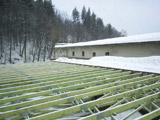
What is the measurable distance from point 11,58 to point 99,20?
48867 millimetres

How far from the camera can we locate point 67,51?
22.4m

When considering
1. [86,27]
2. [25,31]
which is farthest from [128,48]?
[86,27]

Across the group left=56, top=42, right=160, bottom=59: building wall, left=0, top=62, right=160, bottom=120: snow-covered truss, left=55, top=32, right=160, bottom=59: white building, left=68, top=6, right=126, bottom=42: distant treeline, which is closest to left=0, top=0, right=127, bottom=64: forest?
left=68, top=6, right=126, bottom=42: distant treeline

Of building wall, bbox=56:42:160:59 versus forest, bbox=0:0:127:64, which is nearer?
building wall, bbox=56:42:160:59

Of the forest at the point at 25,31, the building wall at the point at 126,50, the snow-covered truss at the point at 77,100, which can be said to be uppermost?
the forest at the point at 25,31

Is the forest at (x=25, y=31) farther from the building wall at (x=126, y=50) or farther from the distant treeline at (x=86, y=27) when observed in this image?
the building wall at (x=126, y=50)

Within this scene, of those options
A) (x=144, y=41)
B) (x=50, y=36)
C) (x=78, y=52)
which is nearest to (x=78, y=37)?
(x=50, y=36)

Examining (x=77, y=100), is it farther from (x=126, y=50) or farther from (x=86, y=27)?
(x=86, y=27)

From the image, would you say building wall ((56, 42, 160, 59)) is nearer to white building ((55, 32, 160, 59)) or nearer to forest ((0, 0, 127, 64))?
white building ((55, 32, 160, 59))

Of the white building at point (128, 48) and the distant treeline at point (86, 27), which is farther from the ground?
the distant treeline at point (86, 27)

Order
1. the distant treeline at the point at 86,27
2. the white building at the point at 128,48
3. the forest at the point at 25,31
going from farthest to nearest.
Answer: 1. the distant treeline at the point at 86,27
2. the forest at the point at 25,31
3. the white building at the point at 128,48

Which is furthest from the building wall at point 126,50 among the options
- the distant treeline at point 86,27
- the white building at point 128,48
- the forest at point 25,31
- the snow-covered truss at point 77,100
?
the distant treeline at point 86,27

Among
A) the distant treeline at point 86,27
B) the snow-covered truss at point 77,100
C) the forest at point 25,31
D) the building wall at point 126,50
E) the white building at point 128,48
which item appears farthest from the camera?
the distant treeline at point 86,27

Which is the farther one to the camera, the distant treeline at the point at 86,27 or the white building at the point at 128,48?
the distant treeline at the point at 86,27
